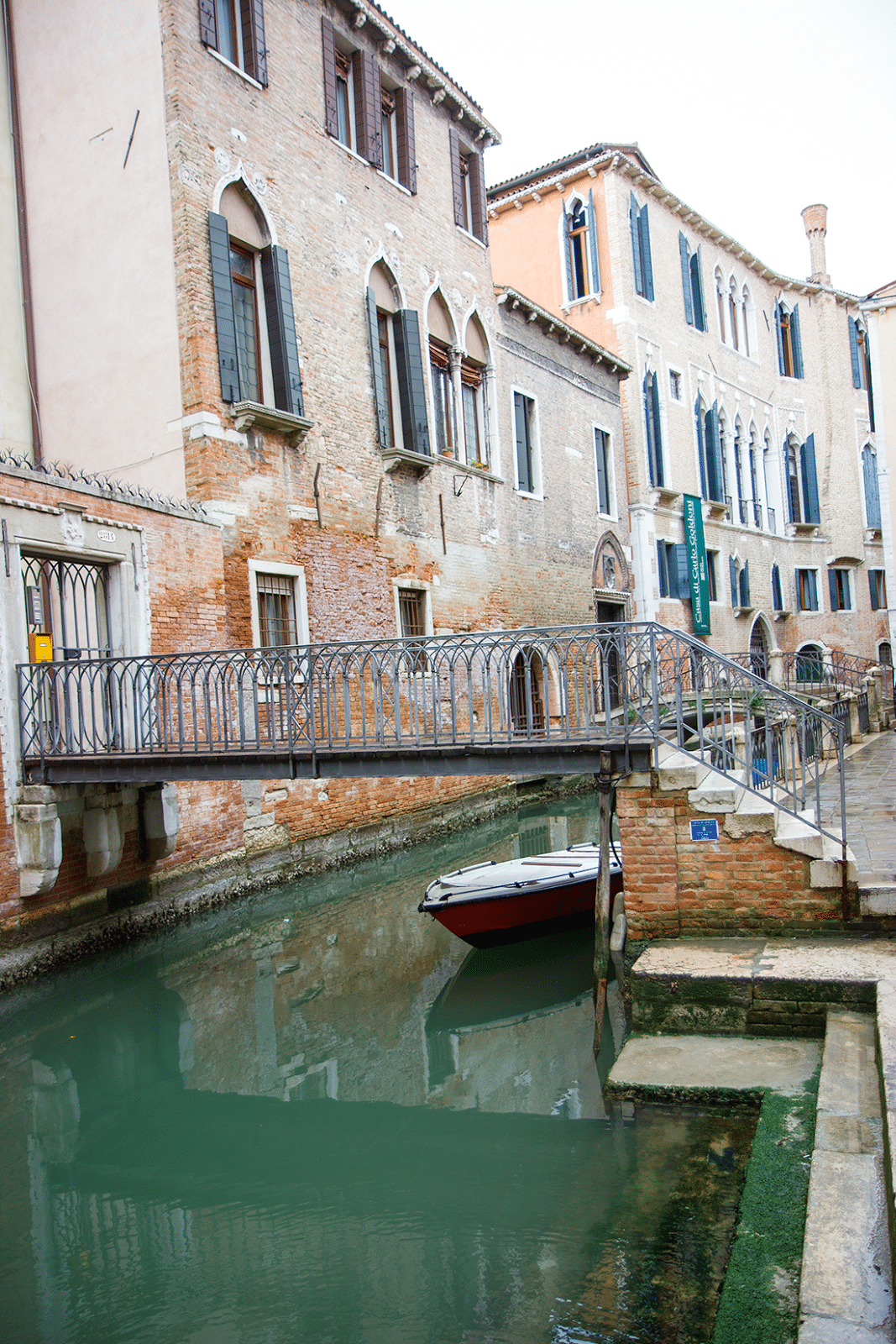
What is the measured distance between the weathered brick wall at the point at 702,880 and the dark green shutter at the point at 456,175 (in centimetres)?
1232

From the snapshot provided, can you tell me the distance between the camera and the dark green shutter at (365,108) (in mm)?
13227

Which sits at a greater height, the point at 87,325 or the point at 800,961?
the point at 87,325

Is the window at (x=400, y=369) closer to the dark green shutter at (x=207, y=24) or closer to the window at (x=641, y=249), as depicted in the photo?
the dark green shutter at (x=207, y=24)

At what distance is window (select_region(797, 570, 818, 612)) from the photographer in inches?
1087

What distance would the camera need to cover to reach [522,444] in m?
17.1

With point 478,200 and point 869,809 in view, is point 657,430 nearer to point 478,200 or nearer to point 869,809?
point 478,200

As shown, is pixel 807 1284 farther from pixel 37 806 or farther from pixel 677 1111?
pixel 37 806

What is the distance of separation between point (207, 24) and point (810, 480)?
21717mm

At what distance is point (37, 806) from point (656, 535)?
15903 millimetres

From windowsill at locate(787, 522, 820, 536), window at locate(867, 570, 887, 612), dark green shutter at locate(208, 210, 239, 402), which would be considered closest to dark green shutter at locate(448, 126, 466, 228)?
dark green shutter at locate(208, 210, 239, 402)

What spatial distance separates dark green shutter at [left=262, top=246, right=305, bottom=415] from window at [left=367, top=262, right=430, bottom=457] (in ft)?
6.70

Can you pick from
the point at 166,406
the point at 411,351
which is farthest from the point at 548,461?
the point at 166,406

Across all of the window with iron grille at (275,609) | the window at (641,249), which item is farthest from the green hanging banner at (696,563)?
the window with iron grille at (275,609)

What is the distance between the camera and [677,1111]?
473cm
